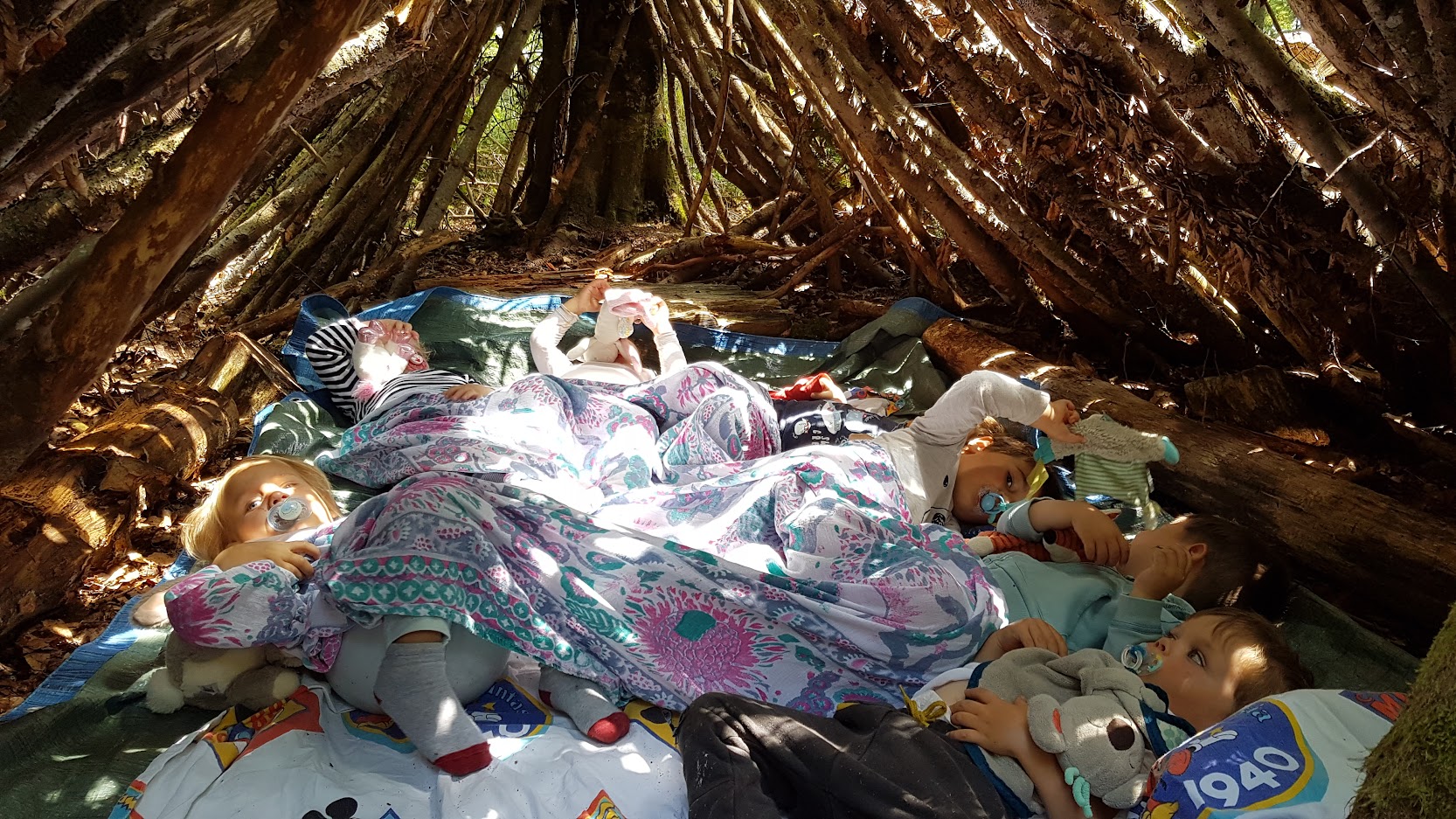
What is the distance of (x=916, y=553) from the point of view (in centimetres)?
199

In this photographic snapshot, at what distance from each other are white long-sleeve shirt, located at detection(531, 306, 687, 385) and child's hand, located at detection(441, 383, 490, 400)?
Answer: 311mm

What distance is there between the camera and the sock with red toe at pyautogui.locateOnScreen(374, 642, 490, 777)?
5.33ft

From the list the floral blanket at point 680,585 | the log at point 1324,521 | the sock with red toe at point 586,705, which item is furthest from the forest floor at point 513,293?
the sock with red toe at point 586,705

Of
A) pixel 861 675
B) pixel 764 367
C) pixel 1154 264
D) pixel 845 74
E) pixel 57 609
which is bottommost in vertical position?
pixel 861 675

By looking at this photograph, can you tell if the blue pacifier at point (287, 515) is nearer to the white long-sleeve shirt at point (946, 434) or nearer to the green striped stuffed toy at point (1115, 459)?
the white long-sleeve shirt at point (946, 434)

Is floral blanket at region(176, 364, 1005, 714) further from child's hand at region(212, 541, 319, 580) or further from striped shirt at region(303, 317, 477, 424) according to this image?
striped shirt at region(303, 317, 477, 424)

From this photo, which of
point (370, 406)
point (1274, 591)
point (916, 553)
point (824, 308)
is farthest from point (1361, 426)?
point (370, 406)

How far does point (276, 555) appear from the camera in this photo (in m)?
1.90

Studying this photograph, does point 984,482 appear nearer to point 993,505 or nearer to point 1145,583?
point 993,505

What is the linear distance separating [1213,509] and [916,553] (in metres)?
1.07

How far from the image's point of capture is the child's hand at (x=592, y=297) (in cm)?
330

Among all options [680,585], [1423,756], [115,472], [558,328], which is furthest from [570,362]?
[1423,756]

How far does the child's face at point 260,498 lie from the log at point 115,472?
2.21ft

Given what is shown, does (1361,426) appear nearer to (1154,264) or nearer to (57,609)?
(1154,264)
